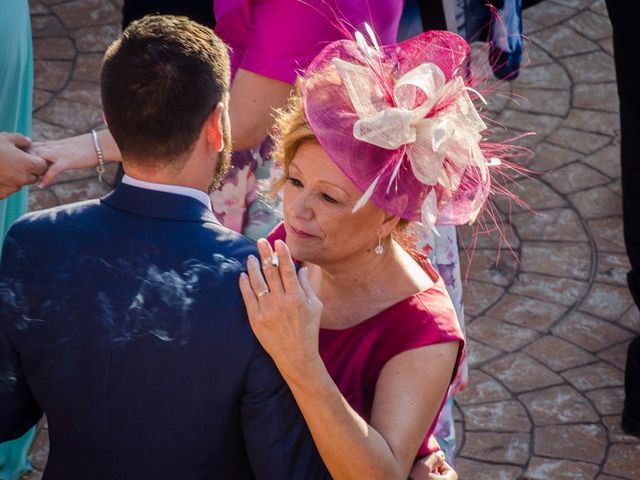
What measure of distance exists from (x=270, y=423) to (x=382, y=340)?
0.57 m

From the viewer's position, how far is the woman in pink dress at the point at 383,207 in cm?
269

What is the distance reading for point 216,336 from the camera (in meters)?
2.30

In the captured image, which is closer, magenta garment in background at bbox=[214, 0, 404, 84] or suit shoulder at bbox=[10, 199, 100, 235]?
suit shoulder at bbox=[10, 199, 100, 235]

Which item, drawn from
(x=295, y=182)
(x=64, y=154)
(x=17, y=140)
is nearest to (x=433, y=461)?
(x=295, y=182)

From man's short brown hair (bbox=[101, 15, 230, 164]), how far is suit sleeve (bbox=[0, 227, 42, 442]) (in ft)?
1.07

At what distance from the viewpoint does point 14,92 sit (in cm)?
389

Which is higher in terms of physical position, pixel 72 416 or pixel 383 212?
pixel 383 212

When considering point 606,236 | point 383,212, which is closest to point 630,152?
point 606,236

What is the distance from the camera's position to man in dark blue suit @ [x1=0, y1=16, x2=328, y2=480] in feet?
7.59

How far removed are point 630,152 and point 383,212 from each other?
6.13 feet

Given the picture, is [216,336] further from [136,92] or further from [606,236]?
[606,236]

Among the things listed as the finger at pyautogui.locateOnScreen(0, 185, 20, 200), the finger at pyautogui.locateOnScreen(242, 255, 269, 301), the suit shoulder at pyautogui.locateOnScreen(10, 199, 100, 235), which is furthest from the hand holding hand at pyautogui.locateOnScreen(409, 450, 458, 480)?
the finger at pyautogui.locateOnScreen(0, 185, 20, 200)

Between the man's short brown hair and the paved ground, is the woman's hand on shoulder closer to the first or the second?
the man's short brown hair

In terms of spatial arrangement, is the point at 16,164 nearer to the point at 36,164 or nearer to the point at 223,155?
the point at 36,164
